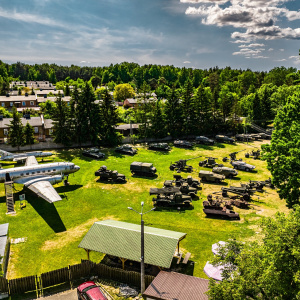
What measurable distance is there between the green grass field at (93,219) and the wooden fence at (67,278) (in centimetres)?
266

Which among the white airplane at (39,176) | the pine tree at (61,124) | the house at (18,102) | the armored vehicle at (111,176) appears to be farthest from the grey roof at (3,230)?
the house at (18,102)

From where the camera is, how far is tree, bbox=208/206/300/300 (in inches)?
543

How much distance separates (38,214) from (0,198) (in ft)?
28.8

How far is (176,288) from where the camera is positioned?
782 inches

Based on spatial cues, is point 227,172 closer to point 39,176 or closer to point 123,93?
point 39,176

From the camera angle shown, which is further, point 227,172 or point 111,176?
point 227,172

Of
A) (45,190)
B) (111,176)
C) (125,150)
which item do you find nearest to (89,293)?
(45,190)

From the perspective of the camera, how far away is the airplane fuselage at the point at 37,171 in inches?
1584

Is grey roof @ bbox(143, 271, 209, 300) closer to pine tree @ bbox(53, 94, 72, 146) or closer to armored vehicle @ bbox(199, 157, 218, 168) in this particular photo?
armored vehicle @ bbox(199, 157, 218, 168)

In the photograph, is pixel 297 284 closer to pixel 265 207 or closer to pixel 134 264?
pixel 134 264

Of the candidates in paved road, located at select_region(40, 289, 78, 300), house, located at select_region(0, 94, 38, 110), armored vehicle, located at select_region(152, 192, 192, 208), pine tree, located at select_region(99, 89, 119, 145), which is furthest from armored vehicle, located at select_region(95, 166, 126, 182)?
house, located at select_region(0, 94, 38, 110)

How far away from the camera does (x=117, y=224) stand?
87.9ft

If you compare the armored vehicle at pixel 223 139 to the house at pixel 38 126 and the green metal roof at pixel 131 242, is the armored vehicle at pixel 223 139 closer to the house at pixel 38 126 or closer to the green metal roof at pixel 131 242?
the house at pixel 38 126

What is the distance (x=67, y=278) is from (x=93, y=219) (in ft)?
36.9
